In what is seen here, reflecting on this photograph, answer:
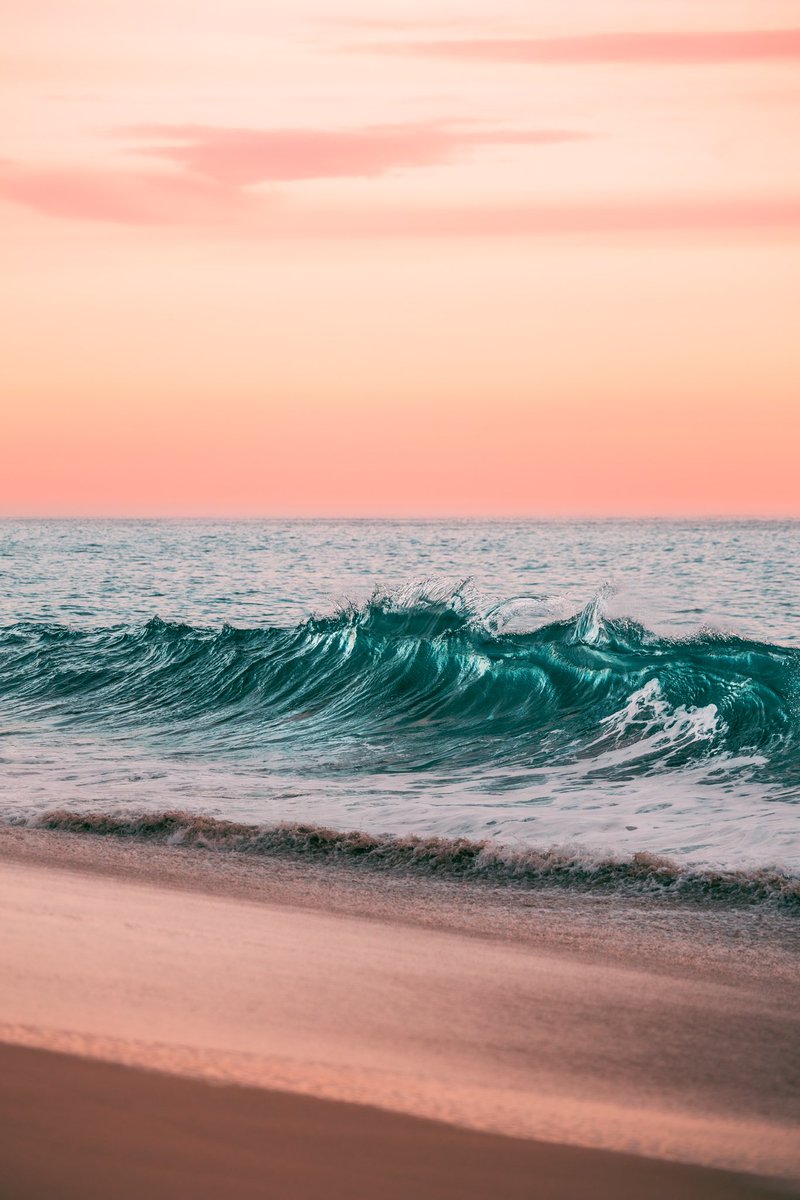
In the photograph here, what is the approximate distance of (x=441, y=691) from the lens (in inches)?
611

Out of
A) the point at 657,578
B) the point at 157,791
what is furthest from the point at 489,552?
the point at 157,791

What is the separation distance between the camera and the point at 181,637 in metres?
20.6

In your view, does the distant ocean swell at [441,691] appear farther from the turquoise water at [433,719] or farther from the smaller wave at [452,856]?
the smaller wave at [452,856]

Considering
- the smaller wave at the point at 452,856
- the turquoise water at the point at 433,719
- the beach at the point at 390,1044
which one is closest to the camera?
the beach at the point at 390,1044

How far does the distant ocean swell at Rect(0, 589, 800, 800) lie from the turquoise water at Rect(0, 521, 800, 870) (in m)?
0.04

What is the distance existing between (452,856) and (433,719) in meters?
6.95

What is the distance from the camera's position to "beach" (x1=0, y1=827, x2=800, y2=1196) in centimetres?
294

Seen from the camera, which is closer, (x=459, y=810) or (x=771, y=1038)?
(x=771, y=1038)

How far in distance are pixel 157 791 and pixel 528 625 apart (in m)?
9.99

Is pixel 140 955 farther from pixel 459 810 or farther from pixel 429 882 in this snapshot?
pixel 459 810

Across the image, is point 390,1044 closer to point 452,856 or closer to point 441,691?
point 452,856

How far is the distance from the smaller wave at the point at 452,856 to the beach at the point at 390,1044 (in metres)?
0.66

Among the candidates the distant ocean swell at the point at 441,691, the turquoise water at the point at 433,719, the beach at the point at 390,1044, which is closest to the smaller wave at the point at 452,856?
the turquoise water at the point at 433,719

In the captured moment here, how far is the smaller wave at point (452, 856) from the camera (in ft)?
22.5
